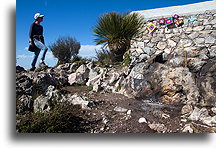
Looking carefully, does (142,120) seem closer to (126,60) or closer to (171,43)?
(126,60)

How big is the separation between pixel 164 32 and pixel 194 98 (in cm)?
126

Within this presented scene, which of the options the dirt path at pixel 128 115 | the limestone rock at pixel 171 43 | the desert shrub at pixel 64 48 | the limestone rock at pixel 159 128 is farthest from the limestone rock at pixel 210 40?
the desert shrub at pixel 64 48

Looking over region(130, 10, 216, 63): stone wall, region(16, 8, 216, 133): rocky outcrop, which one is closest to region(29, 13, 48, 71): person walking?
region(16, 8, 216, 133): rocky outcrop

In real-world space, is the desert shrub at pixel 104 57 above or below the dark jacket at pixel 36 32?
below

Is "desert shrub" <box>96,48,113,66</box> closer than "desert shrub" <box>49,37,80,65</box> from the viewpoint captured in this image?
Answer: No

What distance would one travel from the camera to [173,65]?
2.55m

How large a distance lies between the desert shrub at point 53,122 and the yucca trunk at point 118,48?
134cm

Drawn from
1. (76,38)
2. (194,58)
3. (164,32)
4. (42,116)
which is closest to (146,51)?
(164,32)

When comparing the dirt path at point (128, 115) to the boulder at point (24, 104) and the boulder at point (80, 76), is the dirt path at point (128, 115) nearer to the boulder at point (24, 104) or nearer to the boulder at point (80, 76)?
the boulder at point (80, 76)

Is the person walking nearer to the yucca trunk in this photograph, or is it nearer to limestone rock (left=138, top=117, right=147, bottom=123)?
the yucca trunk

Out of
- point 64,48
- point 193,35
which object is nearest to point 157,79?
point 193,35

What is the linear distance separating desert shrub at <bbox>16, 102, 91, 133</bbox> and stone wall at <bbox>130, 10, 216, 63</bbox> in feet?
4.80

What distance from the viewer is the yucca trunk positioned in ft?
9.27

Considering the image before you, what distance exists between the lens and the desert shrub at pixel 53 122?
189 centimetres
